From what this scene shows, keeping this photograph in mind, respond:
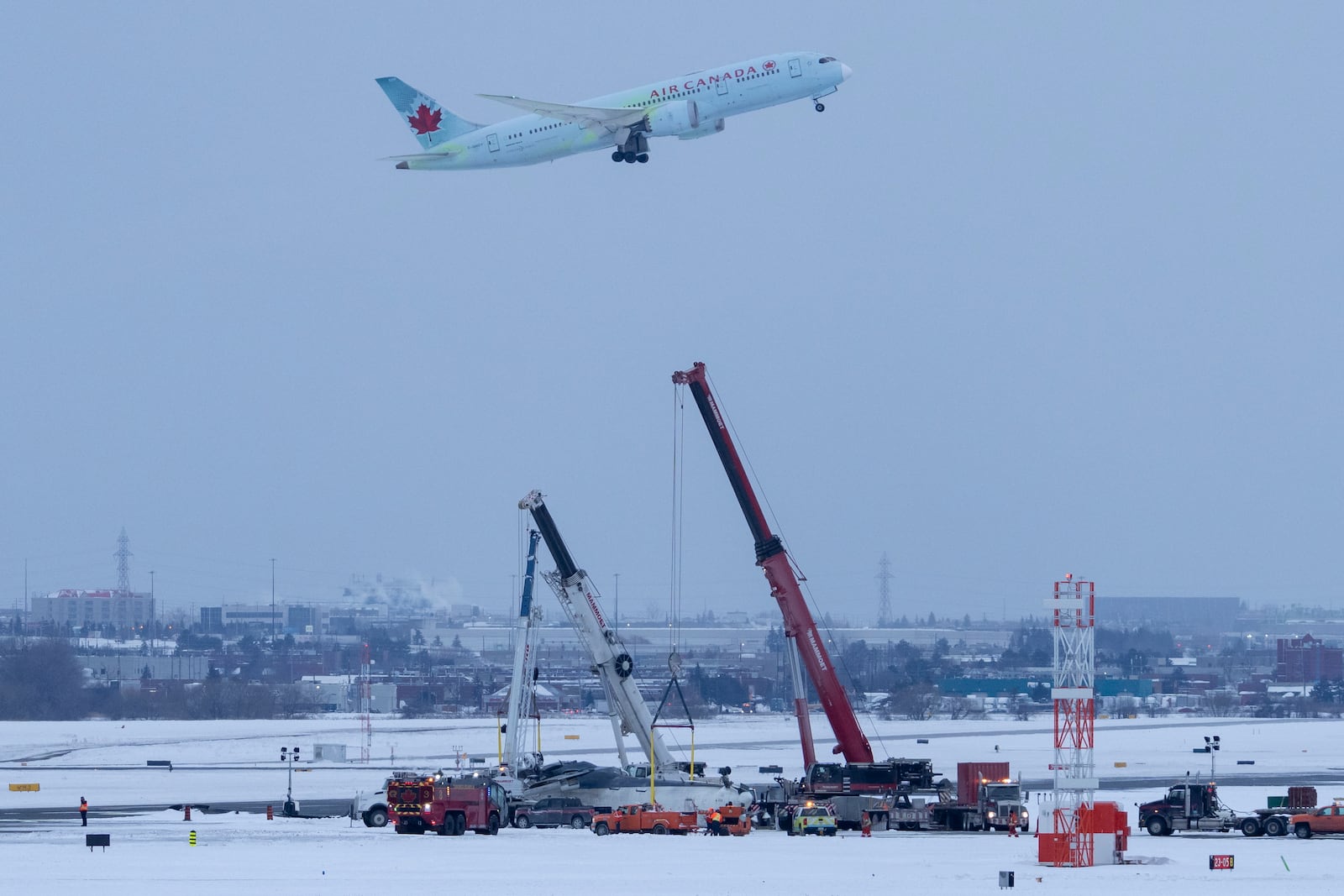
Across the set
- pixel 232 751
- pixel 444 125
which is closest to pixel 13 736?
pixel 232 751

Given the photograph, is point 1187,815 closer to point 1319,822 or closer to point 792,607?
point 1319,822

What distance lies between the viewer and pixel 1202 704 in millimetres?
180875

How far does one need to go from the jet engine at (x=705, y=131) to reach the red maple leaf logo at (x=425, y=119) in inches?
640

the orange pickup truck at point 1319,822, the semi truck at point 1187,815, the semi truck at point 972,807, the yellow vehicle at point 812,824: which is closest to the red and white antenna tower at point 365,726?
the semi truck at point 972,807

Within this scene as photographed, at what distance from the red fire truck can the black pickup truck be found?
2.07 m

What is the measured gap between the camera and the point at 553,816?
62875 mm

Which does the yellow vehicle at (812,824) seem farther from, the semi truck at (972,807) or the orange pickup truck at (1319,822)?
the orange pickup truck at (1319,822)

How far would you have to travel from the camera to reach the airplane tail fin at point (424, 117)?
91.4m

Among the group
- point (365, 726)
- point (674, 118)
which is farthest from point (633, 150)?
point (365, 726)

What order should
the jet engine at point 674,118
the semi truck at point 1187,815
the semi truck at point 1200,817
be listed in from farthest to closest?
1. the jet engine at point 674,118
2. the semi truck at point 1187,815
3. the semi truck at point 1200,817

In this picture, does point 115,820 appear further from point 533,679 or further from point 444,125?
point 444,125

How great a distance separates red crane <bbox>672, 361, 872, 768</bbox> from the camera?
222 feet

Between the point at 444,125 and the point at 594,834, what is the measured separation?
4366 cm

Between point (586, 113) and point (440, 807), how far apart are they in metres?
33.3
